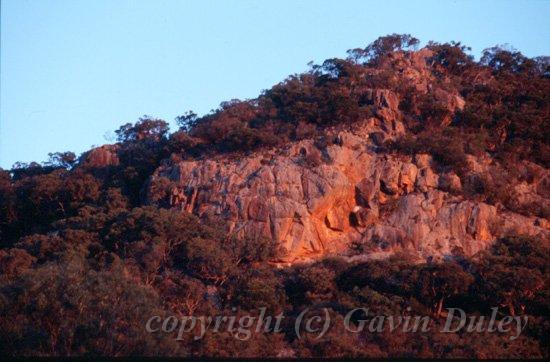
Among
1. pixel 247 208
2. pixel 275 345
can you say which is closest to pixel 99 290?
pixel 275 345

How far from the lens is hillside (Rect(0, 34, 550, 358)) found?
94.3ft

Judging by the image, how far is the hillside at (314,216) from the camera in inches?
1132

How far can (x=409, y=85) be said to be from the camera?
5038 cm

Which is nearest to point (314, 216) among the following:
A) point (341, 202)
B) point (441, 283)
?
point (341, 202)

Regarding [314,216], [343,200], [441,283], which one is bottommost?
[441,283]

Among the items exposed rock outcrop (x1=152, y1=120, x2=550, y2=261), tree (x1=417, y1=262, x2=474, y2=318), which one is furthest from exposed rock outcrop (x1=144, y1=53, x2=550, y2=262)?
tree (x1=417, y1=262, x2=474, y2=318)

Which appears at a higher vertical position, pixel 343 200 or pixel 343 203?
pixel 343 200

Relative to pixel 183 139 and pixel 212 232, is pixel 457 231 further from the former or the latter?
pixel 183 139

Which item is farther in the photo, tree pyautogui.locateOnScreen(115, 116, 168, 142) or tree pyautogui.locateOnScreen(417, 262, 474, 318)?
tree pyautogui.locateOnScreen(115, 116, 168, 142)

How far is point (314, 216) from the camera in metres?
40.5

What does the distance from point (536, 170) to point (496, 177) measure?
351cm

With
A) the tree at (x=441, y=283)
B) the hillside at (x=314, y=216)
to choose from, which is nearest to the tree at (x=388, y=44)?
the hillside at (x=314, y=216)

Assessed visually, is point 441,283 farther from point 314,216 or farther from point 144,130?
point 144,130

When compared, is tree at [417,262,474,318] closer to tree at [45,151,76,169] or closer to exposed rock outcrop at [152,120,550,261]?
exposed rock outcrop at [152,120,550,261]
